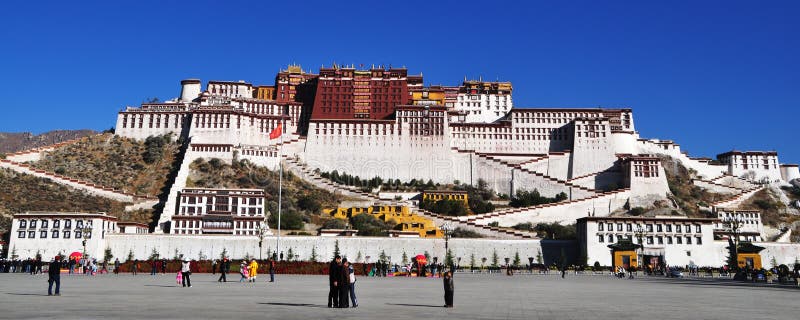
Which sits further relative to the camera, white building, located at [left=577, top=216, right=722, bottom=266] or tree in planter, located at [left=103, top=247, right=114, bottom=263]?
white building, located at [left=577, top=216, right=722, bottom=266]

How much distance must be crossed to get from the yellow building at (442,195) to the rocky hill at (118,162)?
103 feet

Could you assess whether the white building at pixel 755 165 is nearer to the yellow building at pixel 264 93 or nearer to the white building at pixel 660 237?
the white building at pixel 660 237

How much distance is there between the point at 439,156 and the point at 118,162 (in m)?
41.9

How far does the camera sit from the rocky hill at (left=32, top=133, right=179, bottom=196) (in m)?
83.4

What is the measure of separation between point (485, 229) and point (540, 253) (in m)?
7.73

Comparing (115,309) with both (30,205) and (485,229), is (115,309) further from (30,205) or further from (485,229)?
(30,205)

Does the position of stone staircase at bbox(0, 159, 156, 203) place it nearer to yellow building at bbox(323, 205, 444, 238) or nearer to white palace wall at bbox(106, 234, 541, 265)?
white palace wall at bbox(106, 234, 541, 265)

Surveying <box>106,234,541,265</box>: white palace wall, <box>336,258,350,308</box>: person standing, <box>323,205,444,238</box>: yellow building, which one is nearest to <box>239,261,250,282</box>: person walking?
<box>336,258,350,308</box>: person standing

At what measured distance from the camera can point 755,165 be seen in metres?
115

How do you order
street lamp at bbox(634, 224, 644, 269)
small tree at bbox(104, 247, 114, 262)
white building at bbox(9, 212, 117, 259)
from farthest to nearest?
1. white building at bbox(9, 212, 117, 259)
2. small tree at bbox(104, 247, 114, 262)
3. street lamp at bbox(634, 224, 644, 269)

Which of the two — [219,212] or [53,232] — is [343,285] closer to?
[53,232]

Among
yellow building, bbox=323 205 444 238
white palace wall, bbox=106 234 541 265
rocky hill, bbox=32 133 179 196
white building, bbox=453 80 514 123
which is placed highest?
white building, bbox=453 80 514 123

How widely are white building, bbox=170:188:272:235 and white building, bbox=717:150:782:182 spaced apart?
3170 inches

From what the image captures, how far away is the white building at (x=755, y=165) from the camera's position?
115 metres
